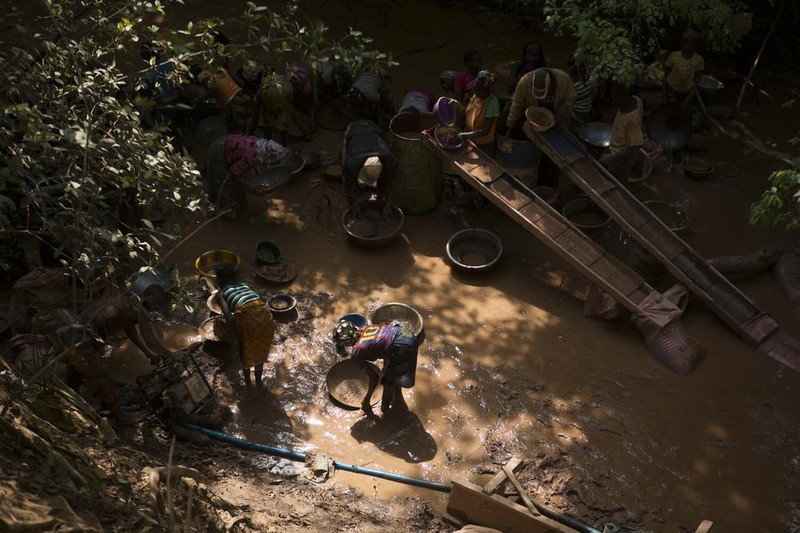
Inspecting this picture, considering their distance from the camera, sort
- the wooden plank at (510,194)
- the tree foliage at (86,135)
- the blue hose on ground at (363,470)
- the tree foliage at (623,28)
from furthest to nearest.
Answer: the tree foliage at (623,28) → the wooden plank at (510,194) → the blue hose on ground at (363,470) → the tree foliage at (86,135)

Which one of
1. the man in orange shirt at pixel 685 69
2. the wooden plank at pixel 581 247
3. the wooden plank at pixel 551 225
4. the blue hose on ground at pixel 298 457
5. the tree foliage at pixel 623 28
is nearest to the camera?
the blue hose on ground at pixel 298 457

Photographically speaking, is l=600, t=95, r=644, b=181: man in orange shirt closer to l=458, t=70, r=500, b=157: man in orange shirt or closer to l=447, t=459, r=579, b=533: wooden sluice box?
l=458, t=70, r=500, b=157: man in orange shirt

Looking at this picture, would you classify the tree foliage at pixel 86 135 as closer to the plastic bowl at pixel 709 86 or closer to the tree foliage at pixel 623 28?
the tree foliage at pixel 623 28

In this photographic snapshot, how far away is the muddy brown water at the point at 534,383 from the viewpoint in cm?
593

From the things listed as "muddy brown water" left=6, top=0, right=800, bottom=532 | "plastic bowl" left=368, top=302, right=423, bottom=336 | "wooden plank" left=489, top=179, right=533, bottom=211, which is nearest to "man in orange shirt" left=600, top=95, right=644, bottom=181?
"muddy brown water" left=6, top=0, right=800, bottom=532

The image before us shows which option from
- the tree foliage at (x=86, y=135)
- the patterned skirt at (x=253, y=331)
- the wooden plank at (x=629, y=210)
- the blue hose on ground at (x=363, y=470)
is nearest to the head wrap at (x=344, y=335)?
the patterned skirt at (x=253, y=331)

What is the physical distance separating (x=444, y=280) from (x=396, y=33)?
21.4ft

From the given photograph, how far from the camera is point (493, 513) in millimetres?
5414

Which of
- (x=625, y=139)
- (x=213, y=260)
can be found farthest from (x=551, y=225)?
(x=213, y=260)

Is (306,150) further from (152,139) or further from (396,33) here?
(152,139)

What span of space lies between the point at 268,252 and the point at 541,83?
12.1 ft

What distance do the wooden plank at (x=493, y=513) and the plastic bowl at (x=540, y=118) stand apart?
14.3 feet

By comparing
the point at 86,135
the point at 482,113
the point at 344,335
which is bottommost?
the point at 344,335

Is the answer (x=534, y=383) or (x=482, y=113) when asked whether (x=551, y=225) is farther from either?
(x=534, y=383)
